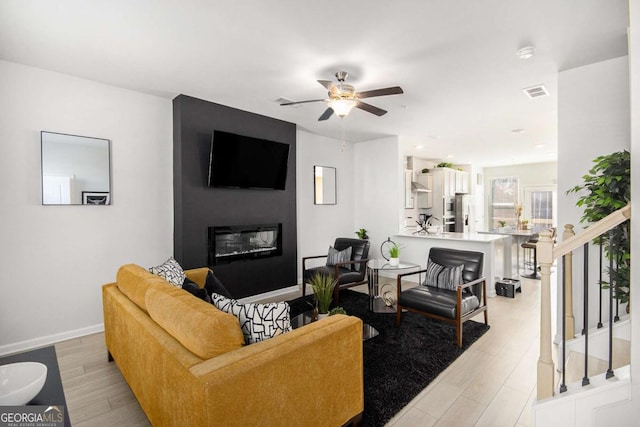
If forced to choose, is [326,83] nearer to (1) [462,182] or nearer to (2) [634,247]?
(2) [634,247]

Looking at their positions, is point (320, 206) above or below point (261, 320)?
above

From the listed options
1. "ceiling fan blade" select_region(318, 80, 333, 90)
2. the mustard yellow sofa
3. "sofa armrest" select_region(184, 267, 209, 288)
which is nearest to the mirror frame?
"sofa armrest" select_region(184, 267, 209, 288)

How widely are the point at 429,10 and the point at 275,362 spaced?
248 centimetres

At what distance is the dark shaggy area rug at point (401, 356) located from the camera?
226cm

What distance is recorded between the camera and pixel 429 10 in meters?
2.25

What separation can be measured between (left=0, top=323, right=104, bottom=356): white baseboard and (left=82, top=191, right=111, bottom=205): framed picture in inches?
55.0

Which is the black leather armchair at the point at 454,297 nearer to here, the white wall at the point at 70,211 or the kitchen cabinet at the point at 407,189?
the white wall at the point at 70,211

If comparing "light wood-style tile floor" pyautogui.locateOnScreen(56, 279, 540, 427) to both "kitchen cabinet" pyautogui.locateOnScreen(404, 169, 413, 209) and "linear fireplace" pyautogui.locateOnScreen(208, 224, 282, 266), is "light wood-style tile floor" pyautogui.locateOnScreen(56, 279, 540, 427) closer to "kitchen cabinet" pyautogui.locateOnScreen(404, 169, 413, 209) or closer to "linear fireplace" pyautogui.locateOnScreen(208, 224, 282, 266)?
"linear fireplace" pyautogui.locateOnScreen(208, 224, 282, 266)

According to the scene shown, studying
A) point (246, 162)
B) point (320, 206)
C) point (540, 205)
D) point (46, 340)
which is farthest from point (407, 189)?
point (46, 340)

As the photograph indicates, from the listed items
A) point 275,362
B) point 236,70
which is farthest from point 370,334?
point 236,70

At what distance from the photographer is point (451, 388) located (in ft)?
8.01

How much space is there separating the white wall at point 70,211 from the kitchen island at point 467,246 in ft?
13.2

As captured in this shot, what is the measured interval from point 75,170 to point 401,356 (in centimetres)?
386

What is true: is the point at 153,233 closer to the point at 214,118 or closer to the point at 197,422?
the point at 214,118
